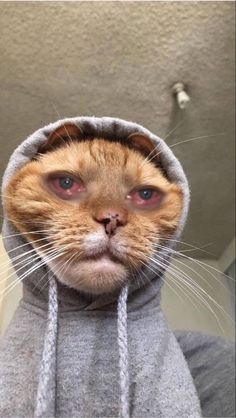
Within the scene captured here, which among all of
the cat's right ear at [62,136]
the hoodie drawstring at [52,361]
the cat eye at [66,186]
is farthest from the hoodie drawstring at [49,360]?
the cat's right ear at [62,136]

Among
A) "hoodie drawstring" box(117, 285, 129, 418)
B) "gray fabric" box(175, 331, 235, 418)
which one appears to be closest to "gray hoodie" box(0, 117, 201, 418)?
"hoodie drawstring" box(117, 285, 129, 418)

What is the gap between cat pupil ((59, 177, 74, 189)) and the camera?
640mm

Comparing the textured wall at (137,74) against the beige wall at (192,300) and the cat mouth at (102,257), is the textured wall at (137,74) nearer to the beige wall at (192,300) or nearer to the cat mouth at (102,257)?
the beige wall at (192,300)

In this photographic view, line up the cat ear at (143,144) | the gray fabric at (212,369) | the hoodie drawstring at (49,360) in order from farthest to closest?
the gray fabric at (212,369)
the cat ear at (143,144)
the hoodie drawstring at (49,360)

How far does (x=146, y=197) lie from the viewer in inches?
27.4

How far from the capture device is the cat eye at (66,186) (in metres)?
0.63

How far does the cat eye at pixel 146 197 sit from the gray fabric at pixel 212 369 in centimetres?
38

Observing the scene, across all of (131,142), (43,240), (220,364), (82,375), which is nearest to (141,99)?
(131,142)

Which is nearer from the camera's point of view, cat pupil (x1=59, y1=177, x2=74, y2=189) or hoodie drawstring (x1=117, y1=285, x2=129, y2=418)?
hoodie drawstring (x1=117, y1=285, x2=129, y2=418)

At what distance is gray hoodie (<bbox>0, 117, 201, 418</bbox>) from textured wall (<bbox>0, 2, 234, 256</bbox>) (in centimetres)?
6

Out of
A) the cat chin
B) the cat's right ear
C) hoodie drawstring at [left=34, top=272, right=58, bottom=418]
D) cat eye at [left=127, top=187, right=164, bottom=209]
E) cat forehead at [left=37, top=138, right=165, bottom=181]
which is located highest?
the cat's right ear

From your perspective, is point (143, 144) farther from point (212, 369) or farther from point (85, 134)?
point (212, 369)

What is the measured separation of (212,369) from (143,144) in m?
0.60

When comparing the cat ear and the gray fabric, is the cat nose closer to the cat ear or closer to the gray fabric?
the cat ear
